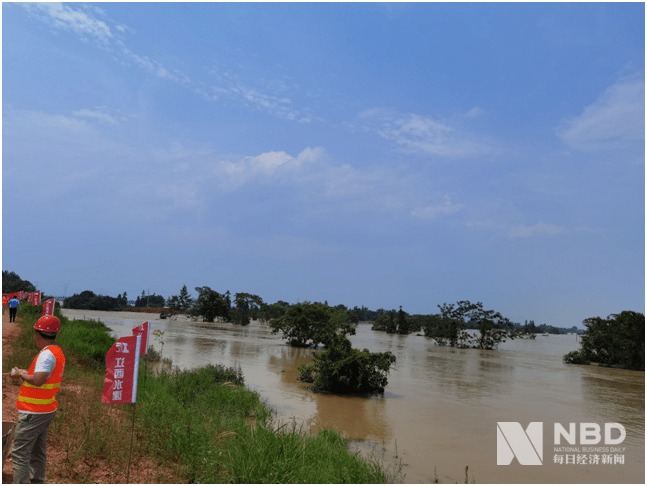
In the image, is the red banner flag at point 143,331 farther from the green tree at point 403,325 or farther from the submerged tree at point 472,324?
the green tree at point 403,325

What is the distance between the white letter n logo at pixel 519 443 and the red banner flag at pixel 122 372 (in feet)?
23.8

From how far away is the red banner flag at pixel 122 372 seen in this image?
5328 mm

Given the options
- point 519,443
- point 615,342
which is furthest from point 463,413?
point 615,342

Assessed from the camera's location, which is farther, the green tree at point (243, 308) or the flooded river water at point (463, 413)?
the green tree at point (243, 308)

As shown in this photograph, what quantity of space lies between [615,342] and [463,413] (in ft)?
82.8

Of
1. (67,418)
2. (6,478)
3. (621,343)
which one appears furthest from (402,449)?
(621,343)

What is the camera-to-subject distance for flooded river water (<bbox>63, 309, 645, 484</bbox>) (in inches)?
342

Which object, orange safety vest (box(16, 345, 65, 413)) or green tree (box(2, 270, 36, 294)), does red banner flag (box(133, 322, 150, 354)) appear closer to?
orange safety vest (box(16, 345, 65, 413))

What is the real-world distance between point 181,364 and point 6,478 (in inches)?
594

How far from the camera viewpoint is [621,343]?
31.3 m

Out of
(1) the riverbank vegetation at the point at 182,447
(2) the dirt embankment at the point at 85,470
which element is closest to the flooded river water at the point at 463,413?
(1) the riverbank vegetation at the point at 182,447

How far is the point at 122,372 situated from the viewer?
542 centimetres

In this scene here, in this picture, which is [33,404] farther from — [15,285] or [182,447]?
[15,285]

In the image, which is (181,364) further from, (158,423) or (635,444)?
(635,444)
